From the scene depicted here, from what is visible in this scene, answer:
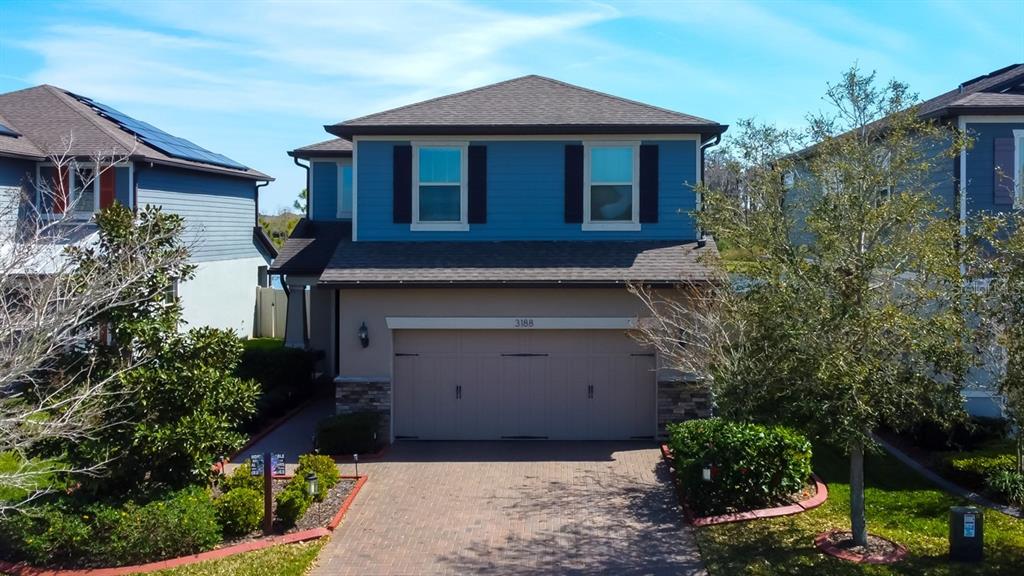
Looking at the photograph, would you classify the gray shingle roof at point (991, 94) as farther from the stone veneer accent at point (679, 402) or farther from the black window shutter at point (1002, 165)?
the stone veneer accent at point (679, 402)

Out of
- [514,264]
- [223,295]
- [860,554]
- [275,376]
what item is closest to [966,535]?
[860,554]

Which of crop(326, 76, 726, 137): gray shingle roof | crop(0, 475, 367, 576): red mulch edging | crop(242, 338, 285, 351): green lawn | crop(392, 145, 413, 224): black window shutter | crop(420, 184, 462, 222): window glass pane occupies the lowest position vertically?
crop(0, 475, 367, 576): red mulch edging

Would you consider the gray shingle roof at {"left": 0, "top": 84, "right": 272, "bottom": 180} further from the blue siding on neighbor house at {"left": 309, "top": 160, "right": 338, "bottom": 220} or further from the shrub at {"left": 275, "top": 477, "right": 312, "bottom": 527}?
the shrub at {"left": 275, "top": 477, "right": 312, "bottom": 527}

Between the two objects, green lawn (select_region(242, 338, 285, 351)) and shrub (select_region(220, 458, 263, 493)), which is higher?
green lawn (select_region(242, 338, 285, 351))

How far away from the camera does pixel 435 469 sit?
14.9 m

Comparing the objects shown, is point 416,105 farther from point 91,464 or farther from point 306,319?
point 91,464

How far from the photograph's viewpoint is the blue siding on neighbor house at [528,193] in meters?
17.4

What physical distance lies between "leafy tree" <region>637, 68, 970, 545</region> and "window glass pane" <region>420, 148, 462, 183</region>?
740cm

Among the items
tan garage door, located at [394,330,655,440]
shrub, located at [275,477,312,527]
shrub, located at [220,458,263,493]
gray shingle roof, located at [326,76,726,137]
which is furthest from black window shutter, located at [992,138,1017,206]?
shrub, located at [220,458,263,493]

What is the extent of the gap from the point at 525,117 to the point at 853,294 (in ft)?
29.3

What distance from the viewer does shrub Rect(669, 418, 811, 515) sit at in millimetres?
12062

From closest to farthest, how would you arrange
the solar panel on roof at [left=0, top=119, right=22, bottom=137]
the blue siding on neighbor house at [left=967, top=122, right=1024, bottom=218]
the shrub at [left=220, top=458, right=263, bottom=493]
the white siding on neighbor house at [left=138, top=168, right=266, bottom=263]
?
the shrub at [left=220, top=458, right=263, bottom=493]
the blue siding on neighbor house at [left=967, top=122, right=1024, bottom=218]
the solar panel on roof at [left=0, top=119, right=22, bottom=137]
the white siding on neighbor house at [left=138, top=168, right=266, bottom=263]

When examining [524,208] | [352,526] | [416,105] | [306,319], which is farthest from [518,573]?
[306,319]

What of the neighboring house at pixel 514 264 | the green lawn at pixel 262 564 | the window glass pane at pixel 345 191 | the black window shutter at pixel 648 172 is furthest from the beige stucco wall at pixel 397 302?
the window glass pane at pixel 345 191
